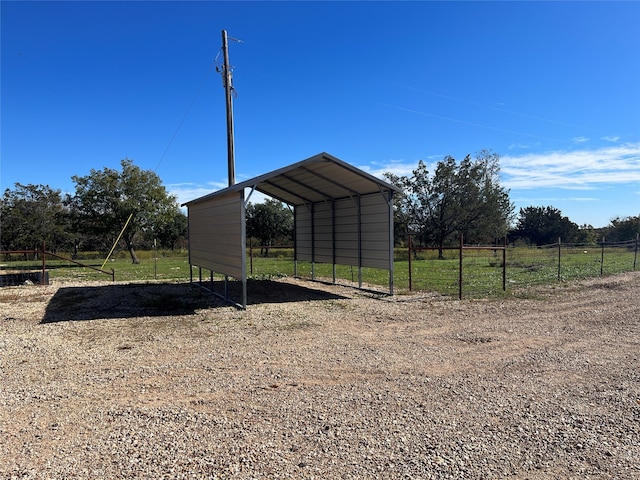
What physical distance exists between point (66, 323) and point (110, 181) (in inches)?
824

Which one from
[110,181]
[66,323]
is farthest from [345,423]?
[110,181]

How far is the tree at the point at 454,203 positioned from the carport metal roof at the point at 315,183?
2196cm

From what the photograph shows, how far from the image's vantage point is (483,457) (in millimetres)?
3133

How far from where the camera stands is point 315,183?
42.0 ft

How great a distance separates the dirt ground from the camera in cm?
310

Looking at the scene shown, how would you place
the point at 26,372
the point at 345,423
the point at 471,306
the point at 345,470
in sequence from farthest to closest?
the point at 471,306 → the point at 26,372 → the point at 345,423 → the point at 345,470

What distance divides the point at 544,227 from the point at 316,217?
153 ft

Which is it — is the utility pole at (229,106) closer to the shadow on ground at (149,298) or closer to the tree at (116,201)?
the shadow on ground at (149,298)

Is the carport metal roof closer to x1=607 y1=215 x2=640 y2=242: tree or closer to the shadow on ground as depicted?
the shadow on ground

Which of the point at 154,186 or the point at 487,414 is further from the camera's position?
the point at 154,186

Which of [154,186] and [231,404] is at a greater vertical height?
[154,186]

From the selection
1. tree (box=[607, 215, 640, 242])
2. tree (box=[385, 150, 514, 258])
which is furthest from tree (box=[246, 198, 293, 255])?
tree (box=[607, 215, 640, 242])

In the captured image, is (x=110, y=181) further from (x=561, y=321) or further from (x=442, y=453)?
(x=442, y=453)

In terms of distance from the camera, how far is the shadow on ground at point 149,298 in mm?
9438
